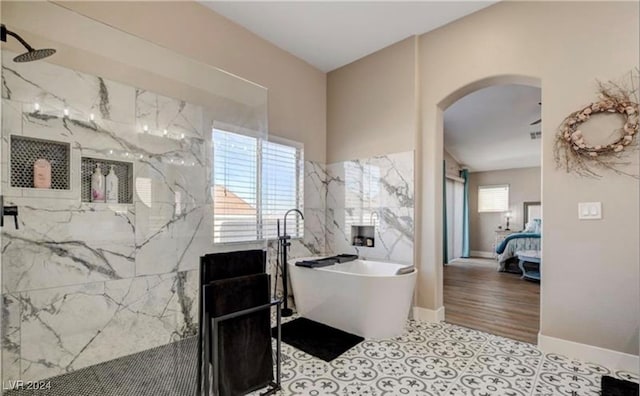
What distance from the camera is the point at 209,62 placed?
3.00m

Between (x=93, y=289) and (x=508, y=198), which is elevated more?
(x=508, y=198)

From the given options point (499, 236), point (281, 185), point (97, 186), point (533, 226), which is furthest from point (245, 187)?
point (499, 236)

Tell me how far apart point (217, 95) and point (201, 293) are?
1.66 metres

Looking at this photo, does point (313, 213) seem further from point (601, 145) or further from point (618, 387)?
point (618, 387)

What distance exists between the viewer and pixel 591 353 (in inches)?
91.9

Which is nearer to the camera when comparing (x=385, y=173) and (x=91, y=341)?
(x=91, y=341)

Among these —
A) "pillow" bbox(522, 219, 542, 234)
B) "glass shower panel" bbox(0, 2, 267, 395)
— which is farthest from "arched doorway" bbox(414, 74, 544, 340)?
"pillow" bbox(522, 219, 542, 234)

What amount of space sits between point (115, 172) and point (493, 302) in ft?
14.5

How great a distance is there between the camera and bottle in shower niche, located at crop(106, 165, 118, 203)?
217cm

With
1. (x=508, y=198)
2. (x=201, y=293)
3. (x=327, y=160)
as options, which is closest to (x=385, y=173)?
(x=327, y=160)

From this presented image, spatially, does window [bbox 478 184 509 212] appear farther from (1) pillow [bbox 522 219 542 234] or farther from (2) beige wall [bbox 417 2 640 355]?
(2) beige wall [bbox 417 2 640 355]

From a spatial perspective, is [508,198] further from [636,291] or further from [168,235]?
[168,235]

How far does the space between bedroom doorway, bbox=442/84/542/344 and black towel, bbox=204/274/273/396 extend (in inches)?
88.0

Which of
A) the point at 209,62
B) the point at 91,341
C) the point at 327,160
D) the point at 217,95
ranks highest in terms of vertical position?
the point at 209,62
